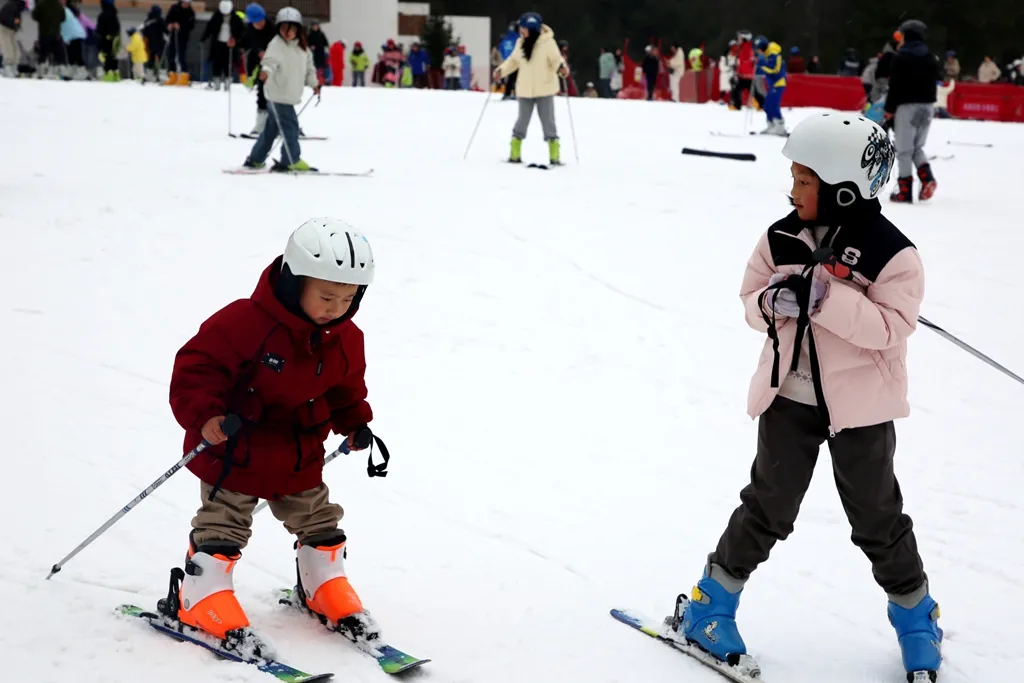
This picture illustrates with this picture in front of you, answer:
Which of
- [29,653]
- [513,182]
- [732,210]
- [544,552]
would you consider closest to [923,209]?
[732,210]

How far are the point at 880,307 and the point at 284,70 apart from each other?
8.53 m

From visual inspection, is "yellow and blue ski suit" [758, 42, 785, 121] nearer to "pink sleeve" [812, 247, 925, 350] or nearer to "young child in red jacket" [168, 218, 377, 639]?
"pink sleeve" [812, 247, 925, 350]

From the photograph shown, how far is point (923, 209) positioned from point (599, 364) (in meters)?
5.32

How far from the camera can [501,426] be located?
5297 mm

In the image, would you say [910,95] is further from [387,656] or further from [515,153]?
[387,656]

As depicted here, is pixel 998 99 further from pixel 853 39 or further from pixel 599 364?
pixel 853 39

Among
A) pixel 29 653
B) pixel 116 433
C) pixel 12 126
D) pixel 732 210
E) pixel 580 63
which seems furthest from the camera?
pixel 580 63

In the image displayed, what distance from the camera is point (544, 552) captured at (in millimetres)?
4074

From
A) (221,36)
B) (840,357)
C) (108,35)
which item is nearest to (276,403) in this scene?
(840,357)

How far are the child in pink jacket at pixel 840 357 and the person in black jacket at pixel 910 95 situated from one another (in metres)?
7.42

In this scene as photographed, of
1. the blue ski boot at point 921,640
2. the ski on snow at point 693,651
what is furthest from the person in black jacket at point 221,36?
the blue ski boot at point 921,640

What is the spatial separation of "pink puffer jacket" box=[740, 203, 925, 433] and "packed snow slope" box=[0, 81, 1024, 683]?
0.84 metres

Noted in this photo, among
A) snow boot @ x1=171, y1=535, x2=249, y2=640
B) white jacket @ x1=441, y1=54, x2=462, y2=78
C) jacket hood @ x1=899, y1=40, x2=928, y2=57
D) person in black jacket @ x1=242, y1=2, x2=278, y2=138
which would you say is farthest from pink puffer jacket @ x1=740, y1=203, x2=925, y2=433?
white jacket @ x1=441, y1=54, x2=462, y2=78

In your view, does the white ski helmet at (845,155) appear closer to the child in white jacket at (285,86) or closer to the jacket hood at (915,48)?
the jacket hood at (915,48)
